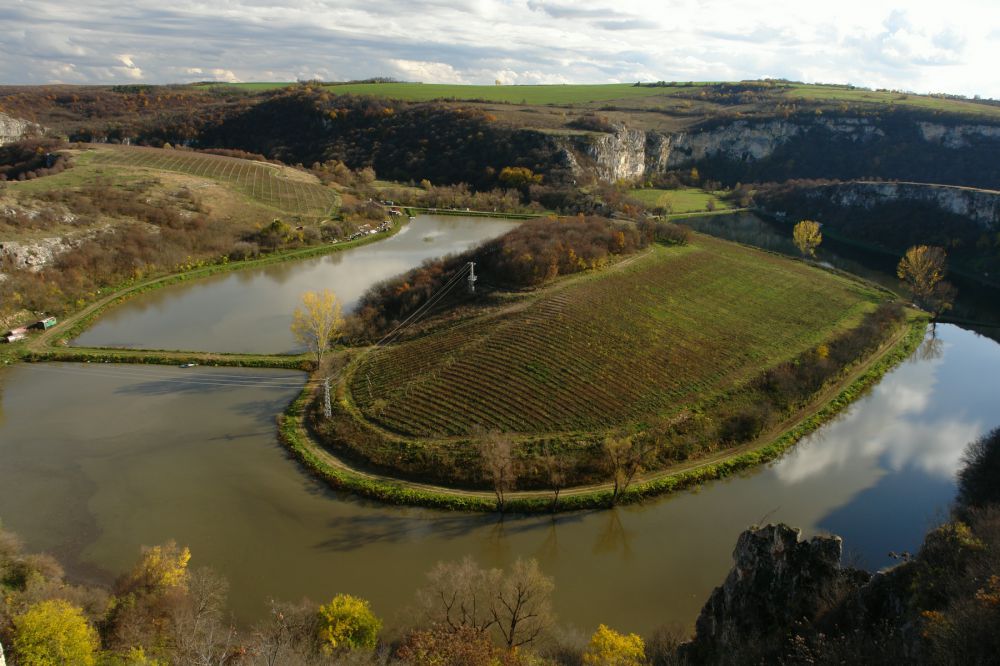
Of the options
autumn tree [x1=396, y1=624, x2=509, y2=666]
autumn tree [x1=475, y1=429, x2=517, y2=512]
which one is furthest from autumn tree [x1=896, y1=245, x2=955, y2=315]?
autumn tree [x1=396, y1=624, x2=509, y2=666]

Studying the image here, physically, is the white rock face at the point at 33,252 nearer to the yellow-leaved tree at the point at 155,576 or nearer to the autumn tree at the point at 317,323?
the autumn tree at the point at 317,323

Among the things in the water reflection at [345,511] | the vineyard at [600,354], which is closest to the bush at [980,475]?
the water reflection at [345,511]

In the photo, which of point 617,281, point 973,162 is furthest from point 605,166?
point 617,281

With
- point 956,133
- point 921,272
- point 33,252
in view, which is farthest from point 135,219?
point 956,133

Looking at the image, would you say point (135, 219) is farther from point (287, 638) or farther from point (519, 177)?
point (287, 638)

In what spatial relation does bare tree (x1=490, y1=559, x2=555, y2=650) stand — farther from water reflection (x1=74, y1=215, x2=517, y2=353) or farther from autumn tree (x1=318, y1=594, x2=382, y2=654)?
water reflection (x1=74, y1=215, x2=517, y2=353)

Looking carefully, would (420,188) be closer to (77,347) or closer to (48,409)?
(77,347)
